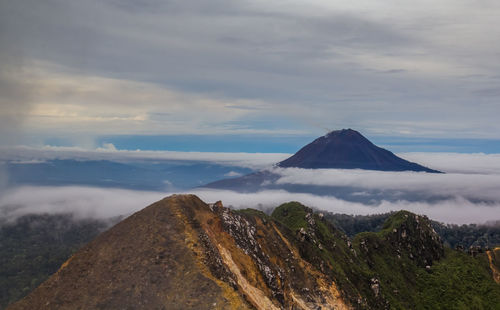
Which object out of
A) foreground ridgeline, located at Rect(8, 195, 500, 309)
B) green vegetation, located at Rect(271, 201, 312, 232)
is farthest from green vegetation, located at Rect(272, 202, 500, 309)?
foreground ridgeline, located at Rect(8, 195, 500, 309)

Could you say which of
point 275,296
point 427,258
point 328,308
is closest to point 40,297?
point 275,296

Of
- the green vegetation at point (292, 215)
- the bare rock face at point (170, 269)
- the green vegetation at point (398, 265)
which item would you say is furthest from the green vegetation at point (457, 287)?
the bare rock face at point (170, 269)

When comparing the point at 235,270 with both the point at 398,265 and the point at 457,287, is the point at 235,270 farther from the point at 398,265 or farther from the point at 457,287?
the point at 457,287

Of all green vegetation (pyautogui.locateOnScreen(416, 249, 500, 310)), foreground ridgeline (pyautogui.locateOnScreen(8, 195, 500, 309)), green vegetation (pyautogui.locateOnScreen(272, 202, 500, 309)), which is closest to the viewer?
foreground ridgeline (pyautogui.locateOnScreen(8, 195, 500, 309))

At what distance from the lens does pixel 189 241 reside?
123ft

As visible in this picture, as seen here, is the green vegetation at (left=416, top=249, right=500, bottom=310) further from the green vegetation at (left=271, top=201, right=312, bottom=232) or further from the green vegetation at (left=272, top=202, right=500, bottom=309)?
the green vegetation at (left=271, top=201, right=312, bottom=232)

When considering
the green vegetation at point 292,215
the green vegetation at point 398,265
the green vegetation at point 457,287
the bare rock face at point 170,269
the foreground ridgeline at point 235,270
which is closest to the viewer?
the bare rock face at point 170,269

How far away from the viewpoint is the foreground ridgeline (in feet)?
107

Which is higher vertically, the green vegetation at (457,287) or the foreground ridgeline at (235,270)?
the foreground ridgeline at (235,270)

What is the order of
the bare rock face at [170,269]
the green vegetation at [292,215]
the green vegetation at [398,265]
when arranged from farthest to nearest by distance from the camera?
the green vegetation at [292,215] < the green vegetation at [398,265] < the bare rock face at [170,269]

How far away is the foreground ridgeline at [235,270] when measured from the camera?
107ft

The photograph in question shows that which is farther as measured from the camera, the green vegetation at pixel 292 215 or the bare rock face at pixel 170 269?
the green vegetation at pixel 292 215

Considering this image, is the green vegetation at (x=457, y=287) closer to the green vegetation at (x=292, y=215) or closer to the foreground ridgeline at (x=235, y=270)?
the foreground ridgeline at (x=235, y=270)

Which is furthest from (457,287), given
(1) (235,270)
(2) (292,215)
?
(1) (235,270)
